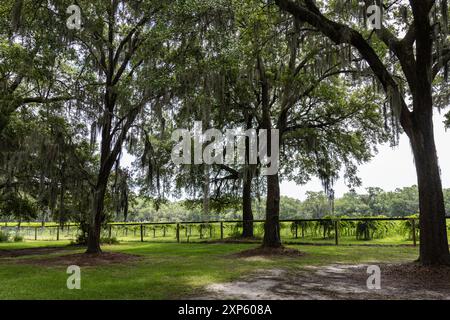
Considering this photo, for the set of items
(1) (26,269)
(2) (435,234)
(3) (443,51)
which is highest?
(3) (443,51)

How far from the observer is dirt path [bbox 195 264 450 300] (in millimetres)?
6270

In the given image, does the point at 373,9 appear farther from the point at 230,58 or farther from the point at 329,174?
the point at 329,174

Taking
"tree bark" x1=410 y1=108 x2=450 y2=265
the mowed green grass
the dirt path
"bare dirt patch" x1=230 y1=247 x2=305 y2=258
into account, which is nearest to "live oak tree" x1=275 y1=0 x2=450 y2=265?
"tree bark" x1=410 y1=108 x2=450 y2=265

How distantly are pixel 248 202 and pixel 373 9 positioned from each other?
14474 mm

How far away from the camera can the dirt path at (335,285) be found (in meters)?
6.27

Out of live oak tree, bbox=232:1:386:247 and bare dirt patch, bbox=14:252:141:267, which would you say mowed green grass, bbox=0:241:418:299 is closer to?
bare dirt patch, bbox=14:252:141:267

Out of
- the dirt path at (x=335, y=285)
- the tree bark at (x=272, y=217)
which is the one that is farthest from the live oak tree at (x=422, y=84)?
the tree bark at (x=272, y=217)

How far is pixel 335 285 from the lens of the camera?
721 centimetres

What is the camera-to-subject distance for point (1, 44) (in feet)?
46.4

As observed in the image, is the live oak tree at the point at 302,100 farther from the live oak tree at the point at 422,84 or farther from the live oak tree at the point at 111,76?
the live oak tree at the point at 111,76

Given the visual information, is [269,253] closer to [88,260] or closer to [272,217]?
[272,217]

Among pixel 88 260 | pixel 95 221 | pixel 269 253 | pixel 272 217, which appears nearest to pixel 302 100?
pixel 272 217

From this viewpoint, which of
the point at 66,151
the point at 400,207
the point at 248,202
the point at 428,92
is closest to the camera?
the point at 428,92

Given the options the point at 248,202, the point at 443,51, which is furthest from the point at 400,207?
the point at 443,51
